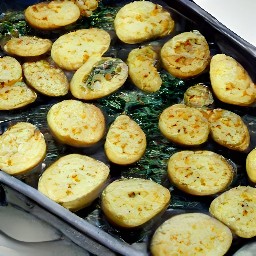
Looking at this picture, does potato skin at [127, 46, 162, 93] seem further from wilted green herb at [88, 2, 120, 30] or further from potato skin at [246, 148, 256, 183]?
potato skin at [246, 148, 256, 183]

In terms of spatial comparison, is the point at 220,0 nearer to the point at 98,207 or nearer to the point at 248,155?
the point at 248,155

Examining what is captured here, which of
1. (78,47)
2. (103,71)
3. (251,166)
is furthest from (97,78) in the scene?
(251,166)

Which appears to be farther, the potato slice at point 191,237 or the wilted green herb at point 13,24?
the wilted green herb at point 13,24

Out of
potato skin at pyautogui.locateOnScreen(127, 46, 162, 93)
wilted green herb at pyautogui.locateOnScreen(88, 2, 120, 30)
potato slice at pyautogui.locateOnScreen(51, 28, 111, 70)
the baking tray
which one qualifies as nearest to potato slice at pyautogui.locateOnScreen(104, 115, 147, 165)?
the baking tray

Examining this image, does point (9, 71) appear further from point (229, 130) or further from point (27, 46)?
point (229, 130)

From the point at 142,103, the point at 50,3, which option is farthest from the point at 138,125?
the point at 50,3

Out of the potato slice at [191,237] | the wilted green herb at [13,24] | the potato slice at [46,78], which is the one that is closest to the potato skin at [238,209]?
the potato slice at [191,237]

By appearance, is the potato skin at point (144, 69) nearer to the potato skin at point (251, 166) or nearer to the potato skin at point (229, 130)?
the potato skin at point (229, 130)
